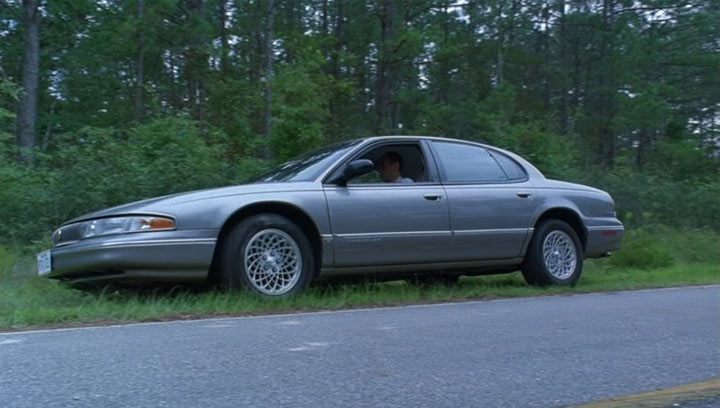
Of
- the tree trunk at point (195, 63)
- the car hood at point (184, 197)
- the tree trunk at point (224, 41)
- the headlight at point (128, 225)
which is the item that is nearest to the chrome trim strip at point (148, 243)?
the headlight at point (128, 225)

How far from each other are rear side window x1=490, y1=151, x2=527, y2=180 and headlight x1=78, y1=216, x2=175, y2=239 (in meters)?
3.77

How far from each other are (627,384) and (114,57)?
23.7 m

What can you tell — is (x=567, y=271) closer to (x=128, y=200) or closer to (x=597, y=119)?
(x=128, y=200)

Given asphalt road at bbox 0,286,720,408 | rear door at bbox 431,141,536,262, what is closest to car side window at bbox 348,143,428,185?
rear door at bbox 431,141,536,262

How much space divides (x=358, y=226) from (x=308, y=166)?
823 millimetres

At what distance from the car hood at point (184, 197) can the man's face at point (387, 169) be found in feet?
3.82

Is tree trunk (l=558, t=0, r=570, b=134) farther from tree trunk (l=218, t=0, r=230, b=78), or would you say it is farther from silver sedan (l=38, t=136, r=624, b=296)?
silver sedan (l=38, t=136, r=624, b=296)

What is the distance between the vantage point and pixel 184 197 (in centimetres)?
638

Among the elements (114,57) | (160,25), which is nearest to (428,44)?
(160,25)

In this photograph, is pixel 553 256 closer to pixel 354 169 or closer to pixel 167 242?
pixel 354 169

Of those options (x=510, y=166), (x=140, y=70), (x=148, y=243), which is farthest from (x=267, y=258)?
(x=140, y=70)

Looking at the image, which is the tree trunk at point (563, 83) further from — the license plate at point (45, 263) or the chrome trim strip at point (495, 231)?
the license plate at point (45, 263)

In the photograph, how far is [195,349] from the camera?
15.0 ft

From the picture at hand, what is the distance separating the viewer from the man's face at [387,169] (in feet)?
25.5
